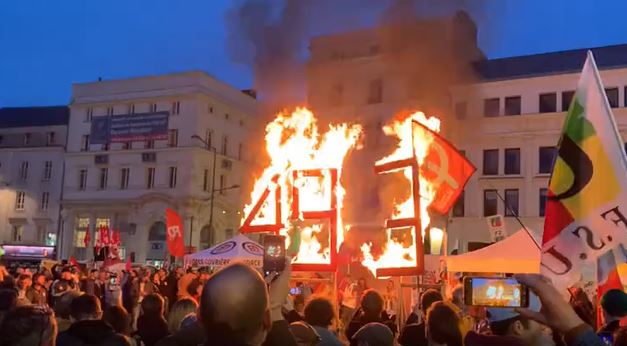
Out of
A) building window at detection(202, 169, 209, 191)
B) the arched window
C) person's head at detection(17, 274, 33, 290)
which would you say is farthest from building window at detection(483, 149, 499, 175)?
person's head at detection(17, 274, 33, 290)

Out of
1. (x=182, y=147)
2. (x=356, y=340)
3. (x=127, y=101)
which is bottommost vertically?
(x=356, y=340)

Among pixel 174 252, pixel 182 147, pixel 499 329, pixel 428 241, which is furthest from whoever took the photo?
pixel 182 147

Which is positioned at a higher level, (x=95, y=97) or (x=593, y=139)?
(x=95, y=97)

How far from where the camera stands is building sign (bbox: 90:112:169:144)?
174 feet

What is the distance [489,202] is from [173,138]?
23817mm

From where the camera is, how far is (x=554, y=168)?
6.12 m

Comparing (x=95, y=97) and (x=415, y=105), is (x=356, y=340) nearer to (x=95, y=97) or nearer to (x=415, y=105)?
(x=415, y=105)

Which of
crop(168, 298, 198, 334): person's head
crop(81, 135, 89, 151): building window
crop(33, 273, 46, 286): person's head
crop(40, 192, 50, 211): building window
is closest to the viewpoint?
crop(168, 298, 198, 334): person's head

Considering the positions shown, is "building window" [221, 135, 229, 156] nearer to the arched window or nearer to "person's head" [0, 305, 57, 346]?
the arched window

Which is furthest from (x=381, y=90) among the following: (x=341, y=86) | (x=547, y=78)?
(x=547, y=78)

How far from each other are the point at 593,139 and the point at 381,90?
4000 centimetres

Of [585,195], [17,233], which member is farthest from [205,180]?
[585,195]

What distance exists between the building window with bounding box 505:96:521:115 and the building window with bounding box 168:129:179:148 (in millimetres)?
24014

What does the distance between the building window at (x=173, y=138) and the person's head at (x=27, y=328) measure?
5036cm
